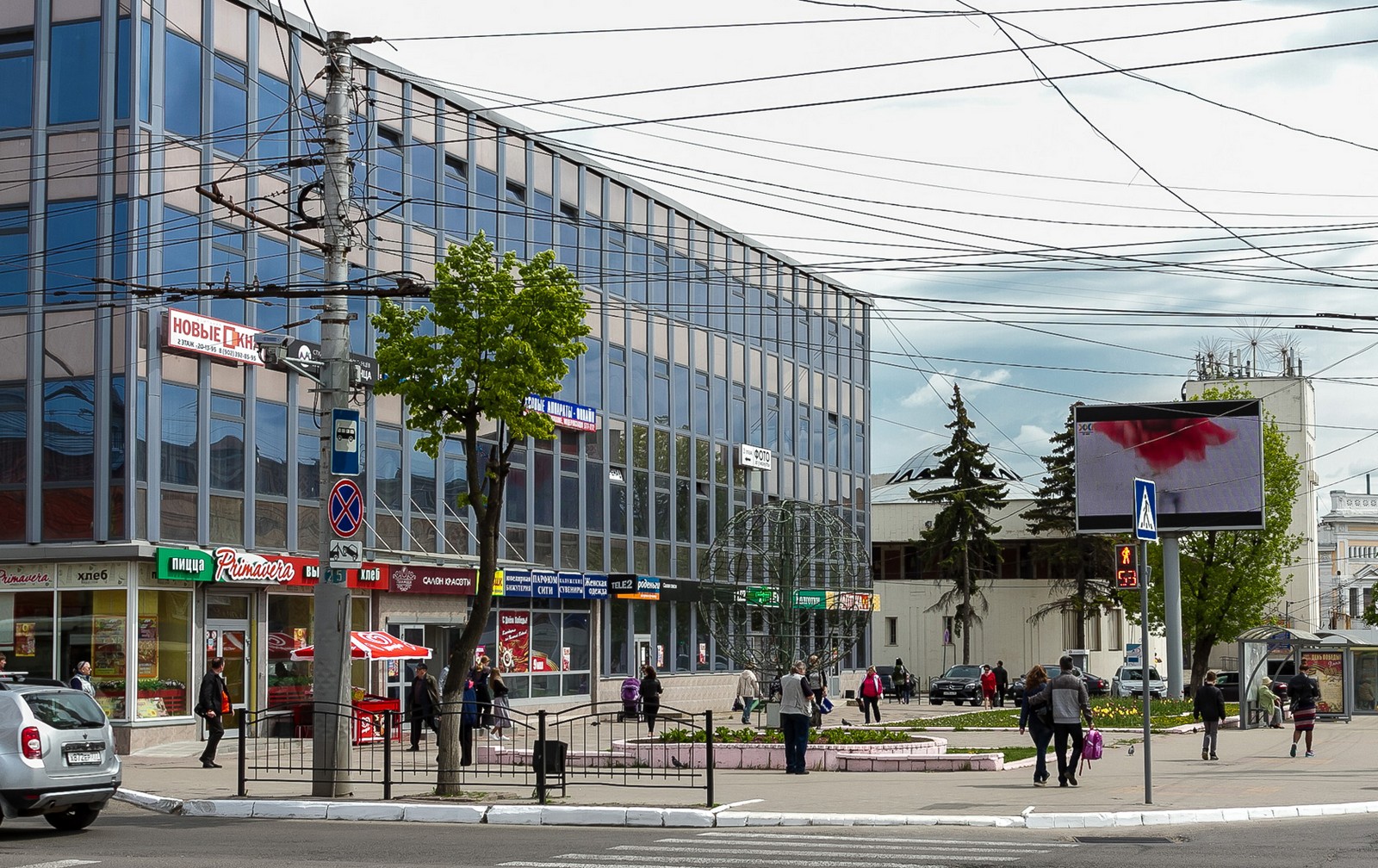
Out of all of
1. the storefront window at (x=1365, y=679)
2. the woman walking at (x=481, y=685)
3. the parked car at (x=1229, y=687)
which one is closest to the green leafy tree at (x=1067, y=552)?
the parked car at (x=1229, y=687)

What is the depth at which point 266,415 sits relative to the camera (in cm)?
3281

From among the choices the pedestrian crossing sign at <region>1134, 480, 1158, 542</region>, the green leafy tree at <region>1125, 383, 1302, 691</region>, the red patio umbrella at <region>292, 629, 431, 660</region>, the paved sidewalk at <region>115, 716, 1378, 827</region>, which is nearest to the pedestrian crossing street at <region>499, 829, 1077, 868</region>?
the paved sidewalk at <region>115, 716, 1378, 827</region>

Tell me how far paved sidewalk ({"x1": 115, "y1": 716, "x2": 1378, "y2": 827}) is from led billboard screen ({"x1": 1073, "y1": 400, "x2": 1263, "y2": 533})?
24.2m

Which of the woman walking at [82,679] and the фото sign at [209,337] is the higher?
the фото sign at [209,337]

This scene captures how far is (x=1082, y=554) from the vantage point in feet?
250

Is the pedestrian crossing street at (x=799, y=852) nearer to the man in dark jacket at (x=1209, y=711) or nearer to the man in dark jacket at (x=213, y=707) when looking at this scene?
the man in dark jacket at (x=213, y=707)

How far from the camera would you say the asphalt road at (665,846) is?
45.9 ft

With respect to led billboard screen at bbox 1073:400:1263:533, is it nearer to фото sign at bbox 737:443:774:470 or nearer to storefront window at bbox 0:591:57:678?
фото sign at bbox 737:443:774:470

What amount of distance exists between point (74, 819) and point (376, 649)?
14.6m

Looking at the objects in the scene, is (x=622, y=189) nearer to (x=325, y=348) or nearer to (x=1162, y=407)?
(x=1162, y=407)

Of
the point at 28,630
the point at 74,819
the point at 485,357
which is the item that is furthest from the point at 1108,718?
the point at 74,819

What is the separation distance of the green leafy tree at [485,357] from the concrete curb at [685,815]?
92.2 inches

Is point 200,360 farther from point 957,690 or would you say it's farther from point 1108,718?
point 957,690

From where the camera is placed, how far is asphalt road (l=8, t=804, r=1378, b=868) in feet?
45.9
